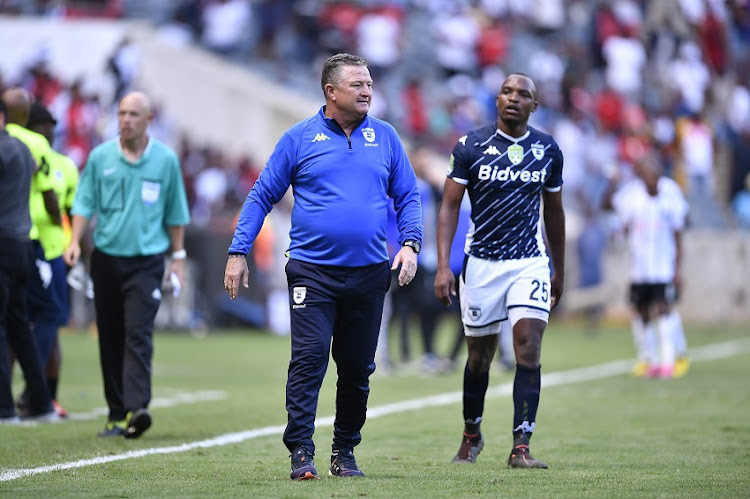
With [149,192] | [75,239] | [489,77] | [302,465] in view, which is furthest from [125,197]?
[489,77]

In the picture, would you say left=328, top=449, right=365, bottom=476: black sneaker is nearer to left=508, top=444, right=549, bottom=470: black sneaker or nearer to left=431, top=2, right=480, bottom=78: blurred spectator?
left=508, top=444, right=549, bottom=470: black sneaker

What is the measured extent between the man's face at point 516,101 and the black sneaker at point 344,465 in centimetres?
230

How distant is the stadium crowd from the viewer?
27.3 m

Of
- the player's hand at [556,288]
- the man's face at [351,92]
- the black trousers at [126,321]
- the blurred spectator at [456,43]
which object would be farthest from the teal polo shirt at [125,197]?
the blurred spectator at [456,43]

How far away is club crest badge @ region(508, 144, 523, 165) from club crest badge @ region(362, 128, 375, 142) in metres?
1.13

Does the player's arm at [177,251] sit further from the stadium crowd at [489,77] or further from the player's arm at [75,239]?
the stadium crowd at [489,77]

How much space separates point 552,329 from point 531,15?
9.11m

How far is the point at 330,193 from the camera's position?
814cm

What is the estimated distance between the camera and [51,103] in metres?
25.6

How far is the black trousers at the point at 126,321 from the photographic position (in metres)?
10.3

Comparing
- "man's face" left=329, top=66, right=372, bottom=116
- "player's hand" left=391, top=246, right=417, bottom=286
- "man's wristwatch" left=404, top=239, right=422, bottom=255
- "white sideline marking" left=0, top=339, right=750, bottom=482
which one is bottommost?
"white sideline marking" left=0, top=339, right=750, bottom=482

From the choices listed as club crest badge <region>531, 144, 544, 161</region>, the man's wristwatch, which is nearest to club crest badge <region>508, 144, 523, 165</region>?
club crest badge <region>531, 144, 544, 161</region>

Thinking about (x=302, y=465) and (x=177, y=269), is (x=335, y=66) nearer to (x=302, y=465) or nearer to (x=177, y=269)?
(x=302, y=465)

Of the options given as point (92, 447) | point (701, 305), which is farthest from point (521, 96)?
point (701, 305)
